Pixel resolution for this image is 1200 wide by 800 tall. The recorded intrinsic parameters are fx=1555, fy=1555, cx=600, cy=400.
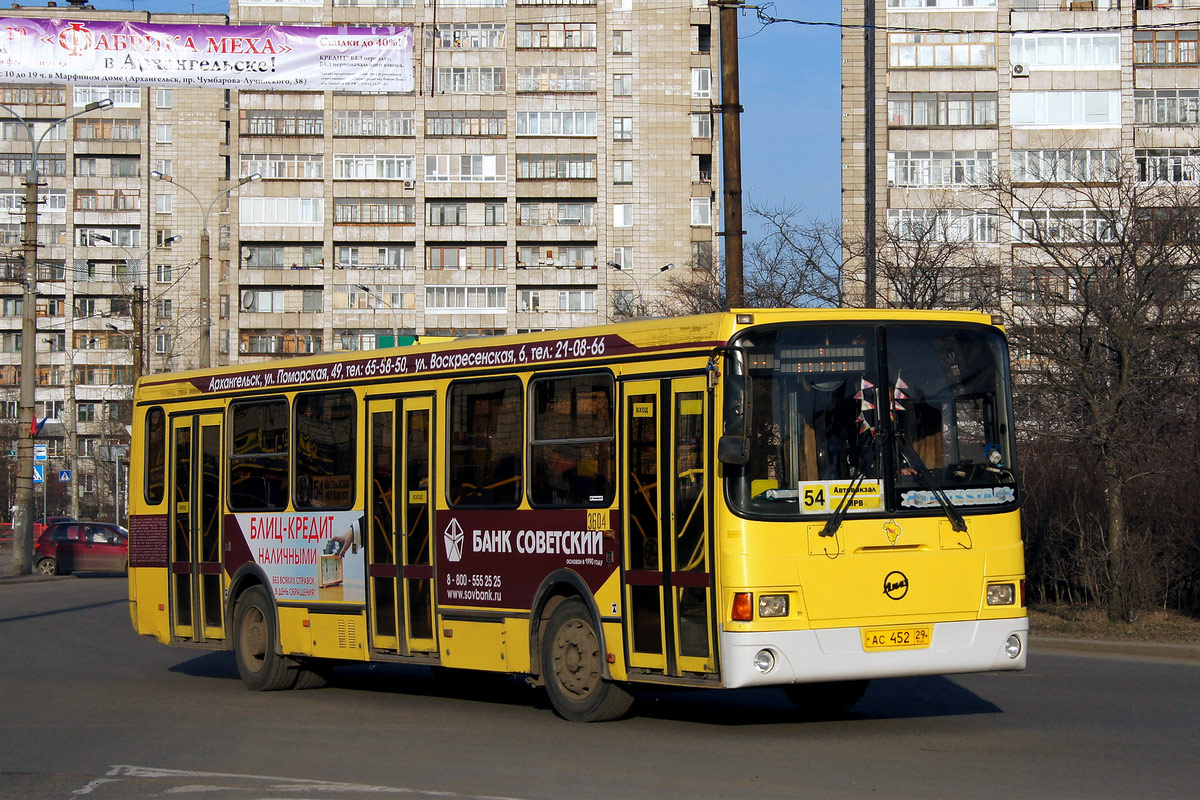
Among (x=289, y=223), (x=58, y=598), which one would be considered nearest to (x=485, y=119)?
(x=289, y=223)

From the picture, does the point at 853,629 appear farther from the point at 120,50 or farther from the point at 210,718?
the point at 120,50

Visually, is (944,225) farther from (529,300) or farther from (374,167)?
(374,167)

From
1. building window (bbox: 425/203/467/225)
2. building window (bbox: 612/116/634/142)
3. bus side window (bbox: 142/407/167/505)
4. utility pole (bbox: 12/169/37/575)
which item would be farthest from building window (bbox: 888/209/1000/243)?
building window (bbox: 425/203/467/225)

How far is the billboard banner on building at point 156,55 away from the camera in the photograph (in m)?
60.7

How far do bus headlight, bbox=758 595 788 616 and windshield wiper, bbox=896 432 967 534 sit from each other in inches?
53.1

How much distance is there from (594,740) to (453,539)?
8.59ft

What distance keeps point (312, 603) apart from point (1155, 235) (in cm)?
1173

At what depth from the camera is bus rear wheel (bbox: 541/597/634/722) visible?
37.8ft

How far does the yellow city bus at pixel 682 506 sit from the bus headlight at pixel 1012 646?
6 centimetres

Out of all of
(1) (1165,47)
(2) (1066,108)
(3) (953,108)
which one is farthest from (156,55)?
(1) (1165,47)

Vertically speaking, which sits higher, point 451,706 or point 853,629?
point 853,629

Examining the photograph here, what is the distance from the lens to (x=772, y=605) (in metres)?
10.3

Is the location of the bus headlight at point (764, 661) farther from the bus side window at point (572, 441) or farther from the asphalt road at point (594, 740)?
the bus side window at point (572, 441)

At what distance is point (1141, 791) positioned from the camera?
8.75 meters
